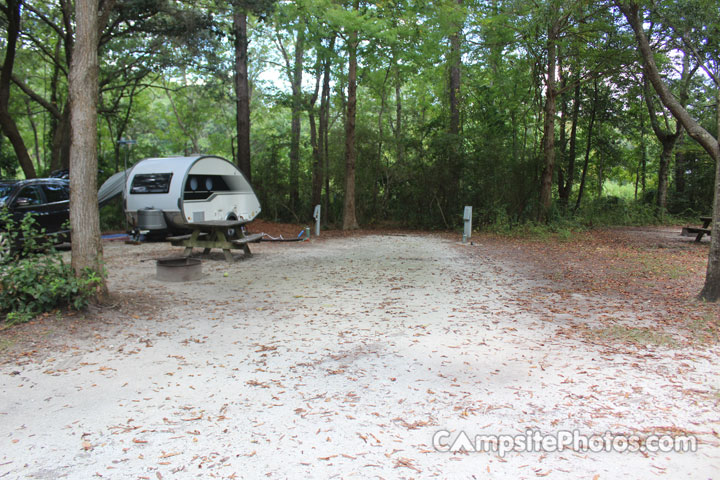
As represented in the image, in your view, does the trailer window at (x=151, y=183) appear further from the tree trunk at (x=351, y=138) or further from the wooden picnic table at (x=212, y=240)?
the tree trunk at (x=351, y=138)

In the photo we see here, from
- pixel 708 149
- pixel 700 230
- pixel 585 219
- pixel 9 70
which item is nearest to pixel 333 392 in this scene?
pixel 708 149

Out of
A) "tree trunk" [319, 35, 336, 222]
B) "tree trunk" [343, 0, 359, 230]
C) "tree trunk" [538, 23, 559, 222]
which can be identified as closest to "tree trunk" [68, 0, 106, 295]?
"tree trunk" [343, 0, 359, 230]

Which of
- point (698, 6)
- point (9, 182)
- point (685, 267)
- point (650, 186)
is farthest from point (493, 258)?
point (650, 186)

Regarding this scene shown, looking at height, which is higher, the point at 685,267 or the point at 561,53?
the point at 561,53

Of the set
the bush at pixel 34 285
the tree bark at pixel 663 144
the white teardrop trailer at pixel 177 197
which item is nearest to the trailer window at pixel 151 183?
the white teardrop trailer at pixel 177 197

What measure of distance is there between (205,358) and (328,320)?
5.12 feet

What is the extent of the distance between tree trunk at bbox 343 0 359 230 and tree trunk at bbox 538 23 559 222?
18.6 ft

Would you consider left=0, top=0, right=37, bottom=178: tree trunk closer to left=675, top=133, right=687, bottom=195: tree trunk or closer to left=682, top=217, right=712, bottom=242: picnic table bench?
left=682, top=217, right=712, bottom=242: picnic table bench

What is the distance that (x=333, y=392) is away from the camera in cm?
353

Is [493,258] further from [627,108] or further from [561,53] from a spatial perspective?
[627,108]

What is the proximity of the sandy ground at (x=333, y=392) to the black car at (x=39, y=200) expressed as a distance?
5.48 m

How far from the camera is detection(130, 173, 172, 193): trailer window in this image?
1151 centimetres

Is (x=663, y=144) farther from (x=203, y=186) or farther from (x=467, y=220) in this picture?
(x=203, y=186)

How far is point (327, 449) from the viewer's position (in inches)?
109
